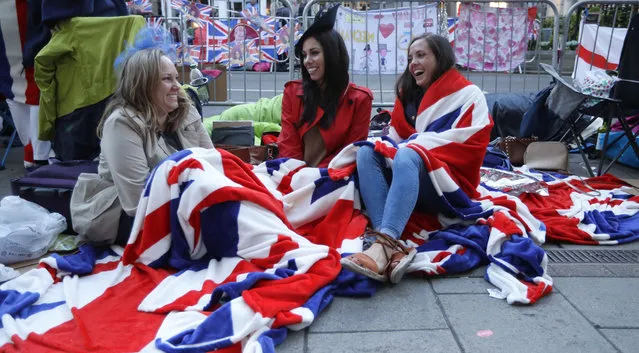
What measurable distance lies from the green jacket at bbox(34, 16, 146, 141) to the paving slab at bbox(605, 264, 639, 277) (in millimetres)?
3191

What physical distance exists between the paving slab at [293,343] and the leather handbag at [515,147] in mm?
3389

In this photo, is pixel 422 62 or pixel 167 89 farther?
pixel 422 62

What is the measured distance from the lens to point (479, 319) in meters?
2.48

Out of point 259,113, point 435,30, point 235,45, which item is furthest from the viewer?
point 235,45

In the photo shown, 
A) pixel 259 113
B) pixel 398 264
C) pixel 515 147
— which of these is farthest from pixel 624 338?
pixel 259 113

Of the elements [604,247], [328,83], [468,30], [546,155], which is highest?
[468,30]

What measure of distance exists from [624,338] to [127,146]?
7.72 ft

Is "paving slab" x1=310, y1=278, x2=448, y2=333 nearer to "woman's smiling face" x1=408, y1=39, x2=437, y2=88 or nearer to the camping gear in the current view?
"woman's smiling face" x1=408, y1=39, x2=437, y2=88

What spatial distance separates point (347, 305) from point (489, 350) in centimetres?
63

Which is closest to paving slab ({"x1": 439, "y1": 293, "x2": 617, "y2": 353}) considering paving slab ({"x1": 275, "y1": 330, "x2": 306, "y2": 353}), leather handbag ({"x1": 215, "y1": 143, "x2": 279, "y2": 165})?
paving slab ({"x1": 275, "y1": 330, "x2": 306, "y2": 353})

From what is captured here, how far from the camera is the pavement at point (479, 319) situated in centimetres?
228

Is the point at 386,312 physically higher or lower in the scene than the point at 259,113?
lower

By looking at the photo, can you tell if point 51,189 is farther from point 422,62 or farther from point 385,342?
point 422,62

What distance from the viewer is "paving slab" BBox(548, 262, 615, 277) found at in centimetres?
297
